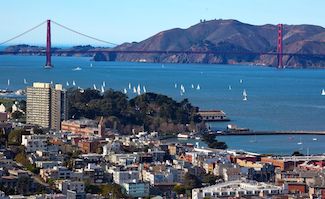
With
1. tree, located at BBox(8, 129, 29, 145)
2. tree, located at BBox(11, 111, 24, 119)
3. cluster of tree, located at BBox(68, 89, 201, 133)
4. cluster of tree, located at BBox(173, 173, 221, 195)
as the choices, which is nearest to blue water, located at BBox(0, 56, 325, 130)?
cluster of tree, located at BBox(68, 89, 201, 133)

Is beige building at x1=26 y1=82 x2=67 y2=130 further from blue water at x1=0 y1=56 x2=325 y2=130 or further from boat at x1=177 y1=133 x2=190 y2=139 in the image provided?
blue water at x1=0 y1=56 x2=325 y2=130

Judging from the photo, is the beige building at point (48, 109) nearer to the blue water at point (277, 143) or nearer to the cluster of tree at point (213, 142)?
the cluster of tree at point (213, 142)

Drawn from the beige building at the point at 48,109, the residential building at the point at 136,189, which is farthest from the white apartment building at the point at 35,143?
the beige building at the point at 48,109

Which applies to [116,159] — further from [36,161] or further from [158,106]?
[158,106]

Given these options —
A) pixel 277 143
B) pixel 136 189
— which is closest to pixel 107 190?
pixel 136 189

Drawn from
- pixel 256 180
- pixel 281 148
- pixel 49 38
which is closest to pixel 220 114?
pixel 281 148

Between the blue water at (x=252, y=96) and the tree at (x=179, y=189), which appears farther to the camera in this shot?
the blue water at (x=252, y=96)
